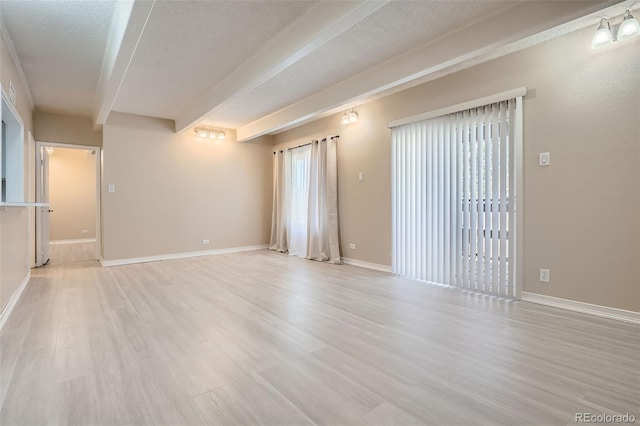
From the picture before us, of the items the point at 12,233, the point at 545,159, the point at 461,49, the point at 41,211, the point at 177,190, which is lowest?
the point at 12,233

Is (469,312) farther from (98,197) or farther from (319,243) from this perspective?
(98,197)

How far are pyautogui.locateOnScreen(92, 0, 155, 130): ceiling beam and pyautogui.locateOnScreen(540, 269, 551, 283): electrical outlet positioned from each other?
4.08m

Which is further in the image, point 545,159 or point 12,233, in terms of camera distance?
point 12,233

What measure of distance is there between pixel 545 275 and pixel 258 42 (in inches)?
144

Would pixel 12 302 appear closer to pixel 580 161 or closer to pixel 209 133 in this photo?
pixel 209 133

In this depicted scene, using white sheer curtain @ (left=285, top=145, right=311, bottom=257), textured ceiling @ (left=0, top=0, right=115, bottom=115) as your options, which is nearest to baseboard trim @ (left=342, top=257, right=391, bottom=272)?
white sheer curtain @ (left=285, top=145, right=311, bottom=257)

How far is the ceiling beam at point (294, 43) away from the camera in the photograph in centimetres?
229

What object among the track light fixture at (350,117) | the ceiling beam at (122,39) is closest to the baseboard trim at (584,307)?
the track light fixture at (350,117)

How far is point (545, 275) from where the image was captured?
10.3ft

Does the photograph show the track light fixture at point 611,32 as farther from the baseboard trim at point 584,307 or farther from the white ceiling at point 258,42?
the baseboard trim at point 584,307

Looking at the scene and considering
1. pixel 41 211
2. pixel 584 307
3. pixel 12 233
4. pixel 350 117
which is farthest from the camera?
pixel 41 211

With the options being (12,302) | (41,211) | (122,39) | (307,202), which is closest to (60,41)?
(122,39)

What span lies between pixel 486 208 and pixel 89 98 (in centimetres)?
574

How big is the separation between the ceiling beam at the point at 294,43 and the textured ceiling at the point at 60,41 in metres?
1.27
